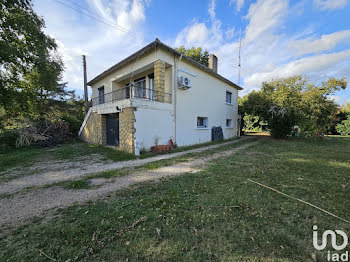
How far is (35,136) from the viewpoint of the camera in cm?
900

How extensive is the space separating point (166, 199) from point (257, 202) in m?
1.67

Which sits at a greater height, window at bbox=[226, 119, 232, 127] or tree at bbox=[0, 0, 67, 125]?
tree at bbox=[0, 0, 67, 125]

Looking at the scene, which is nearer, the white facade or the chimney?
the white facade

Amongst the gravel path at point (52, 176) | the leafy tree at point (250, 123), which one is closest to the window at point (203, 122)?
the gravel path at point (52, 176)

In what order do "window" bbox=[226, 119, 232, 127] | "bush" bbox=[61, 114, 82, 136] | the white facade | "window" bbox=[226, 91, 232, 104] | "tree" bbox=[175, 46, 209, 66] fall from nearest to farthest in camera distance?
the white facade
"bush" bbox=[61, 114, 82, 136]
"window" bbox=[226, 91, 232, 104]
"window" bbox=[226, 119, 232, 127]
"tree" bbox=[175, 46, 209, 66]

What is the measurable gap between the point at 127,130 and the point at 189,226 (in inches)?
230

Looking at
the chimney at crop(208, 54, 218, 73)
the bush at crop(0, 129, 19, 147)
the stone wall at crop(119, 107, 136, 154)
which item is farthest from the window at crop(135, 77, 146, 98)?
the bush at crop(0, 129, 19, 147)

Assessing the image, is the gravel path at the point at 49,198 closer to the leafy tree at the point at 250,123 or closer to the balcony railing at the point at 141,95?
the balcony railing at the point at 141,95

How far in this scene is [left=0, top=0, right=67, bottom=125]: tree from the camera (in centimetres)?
789

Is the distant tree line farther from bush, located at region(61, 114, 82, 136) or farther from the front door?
the front door

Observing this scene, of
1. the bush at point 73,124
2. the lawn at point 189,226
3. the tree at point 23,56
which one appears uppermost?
the tree at point 23,56

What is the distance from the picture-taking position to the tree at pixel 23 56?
7891 millimetres

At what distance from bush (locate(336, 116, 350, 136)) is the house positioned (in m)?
17.7

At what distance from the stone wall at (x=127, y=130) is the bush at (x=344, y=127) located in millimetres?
26244
